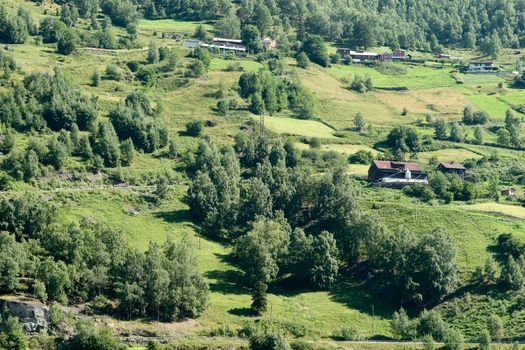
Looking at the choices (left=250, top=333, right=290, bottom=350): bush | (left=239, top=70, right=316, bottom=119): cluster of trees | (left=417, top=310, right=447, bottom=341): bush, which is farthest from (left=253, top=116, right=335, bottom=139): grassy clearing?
(left=250, top=333, right=290, bottom=350): bush

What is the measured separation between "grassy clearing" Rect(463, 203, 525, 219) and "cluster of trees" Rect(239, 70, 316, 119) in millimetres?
39543

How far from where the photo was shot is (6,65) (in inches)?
5871

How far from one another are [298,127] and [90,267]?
57.6m

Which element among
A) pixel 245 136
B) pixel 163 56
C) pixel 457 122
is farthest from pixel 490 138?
pixel 163 56

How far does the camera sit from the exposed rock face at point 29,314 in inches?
3730

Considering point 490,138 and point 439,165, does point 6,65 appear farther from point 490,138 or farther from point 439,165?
point 490,138

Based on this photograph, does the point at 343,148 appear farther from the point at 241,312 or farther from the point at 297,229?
the point at 241,312

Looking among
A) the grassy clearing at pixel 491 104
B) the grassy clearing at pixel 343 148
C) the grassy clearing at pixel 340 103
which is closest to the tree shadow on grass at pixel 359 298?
the grassy clearing at pixel 343 148

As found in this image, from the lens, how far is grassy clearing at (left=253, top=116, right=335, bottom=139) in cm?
15225

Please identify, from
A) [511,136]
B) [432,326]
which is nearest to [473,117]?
[511,136]

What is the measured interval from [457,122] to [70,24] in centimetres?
6666

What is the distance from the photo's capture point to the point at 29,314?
95.4m

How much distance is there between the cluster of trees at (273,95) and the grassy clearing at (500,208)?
1557 inches

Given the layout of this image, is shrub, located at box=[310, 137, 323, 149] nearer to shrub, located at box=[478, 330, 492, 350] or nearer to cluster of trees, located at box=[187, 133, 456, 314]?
cluster of trees, located at box=[187, 133, 456, 314]
